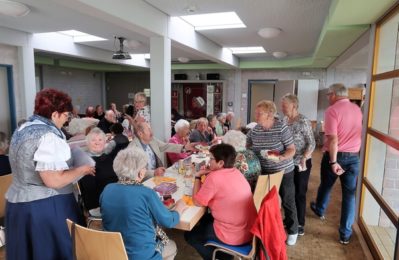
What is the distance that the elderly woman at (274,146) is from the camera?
8.33 feet

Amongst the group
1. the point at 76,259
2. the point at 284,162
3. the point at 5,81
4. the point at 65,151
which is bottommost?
the point at 76,259

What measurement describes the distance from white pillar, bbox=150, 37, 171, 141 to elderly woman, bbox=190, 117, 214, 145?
488 millimetres

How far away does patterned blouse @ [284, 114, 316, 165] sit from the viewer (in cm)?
291

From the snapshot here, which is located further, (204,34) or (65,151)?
(204,34)

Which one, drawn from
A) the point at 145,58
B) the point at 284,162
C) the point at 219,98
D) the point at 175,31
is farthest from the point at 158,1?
the point at 219,98

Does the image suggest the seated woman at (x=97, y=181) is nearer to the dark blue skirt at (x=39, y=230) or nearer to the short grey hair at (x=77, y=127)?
the dark blue skirt at (x=39, y=230)

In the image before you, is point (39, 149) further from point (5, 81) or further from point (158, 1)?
point (5, 81)

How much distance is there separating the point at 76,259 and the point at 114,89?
10.1m

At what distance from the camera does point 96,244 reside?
1452mm

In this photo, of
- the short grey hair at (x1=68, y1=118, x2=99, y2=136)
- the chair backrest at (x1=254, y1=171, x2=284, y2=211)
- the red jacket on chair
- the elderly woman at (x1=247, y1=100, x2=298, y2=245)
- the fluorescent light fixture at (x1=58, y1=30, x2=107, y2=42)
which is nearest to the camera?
the red jacket on chair

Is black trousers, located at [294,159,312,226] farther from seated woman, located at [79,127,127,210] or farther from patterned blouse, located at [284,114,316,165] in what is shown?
seated woman, located at [79,127,127,210]

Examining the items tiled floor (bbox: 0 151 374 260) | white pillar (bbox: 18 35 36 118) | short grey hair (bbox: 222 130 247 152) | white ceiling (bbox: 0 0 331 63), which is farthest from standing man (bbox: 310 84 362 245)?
white pillar (bbox: 18 35 36 118)

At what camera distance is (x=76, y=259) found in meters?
1.56

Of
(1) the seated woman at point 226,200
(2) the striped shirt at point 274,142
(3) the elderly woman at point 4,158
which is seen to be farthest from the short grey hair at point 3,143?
(2) the striped shirt at point 274,142
